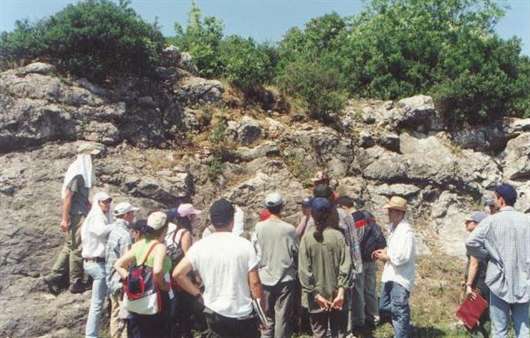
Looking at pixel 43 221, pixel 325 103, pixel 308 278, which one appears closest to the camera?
pixel 308 278

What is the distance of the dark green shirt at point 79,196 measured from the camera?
344 inches

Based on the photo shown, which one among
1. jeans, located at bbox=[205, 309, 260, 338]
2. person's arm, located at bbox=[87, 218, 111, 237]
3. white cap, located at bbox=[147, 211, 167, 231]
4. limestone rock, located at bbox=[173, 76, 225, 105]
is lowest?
jeans, located at bbox=[205, 309, 260, 338]

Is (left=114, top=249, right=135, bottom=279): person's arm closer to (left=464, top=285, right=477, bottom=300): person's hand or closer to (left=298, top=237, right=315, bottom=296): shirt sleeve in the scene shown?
(left=298, top=237, right=315, bottom=296): shirt sleeve

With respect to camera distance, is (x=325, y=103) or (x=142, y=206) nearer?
(x=142, y=206)

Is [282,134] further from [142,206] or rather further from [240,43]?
[142,206]

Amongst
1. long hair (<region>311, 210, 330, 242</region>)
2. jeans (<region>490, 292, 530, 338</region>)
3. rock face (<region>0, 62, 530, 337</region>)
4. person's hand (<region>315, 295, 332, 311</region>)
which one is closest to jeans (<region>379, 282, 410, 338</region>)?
person's hand (<region>315, 295, 332, 311</region>)

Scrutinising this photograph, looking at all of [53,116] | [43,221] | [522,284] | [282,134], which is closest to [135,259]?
[522,284]

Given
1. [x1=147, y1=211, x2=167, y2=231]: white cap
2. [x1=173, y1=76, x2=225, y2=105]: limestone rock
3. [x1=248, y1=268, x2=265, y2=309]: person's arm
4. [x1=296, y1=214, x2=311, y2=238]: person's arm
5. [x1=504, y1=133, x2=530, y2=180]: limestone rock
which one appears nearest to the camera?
[x1=248, y1=268, x2=265, y2=309]: person's arm

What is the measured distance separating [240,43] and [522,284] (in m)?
10.6

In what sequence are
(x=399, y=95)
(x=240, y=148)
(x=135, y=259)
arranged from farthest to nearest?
(x=399, y=95)
(x=240, y=148)
(x=135, y=259)

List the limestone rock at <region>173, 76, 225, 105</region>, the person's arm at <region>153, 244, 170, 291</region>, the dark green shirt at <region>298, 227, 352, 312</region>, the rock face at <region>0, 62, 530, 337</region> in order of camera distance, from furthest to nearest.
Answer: the limestone rock at <region>173, 76, 225, 105</region>, the rock face at <region>0, 62, 530, 337</region>, the dark green shirt at <region>298, 227, 352, 312</region>, the person's arm at <region>153, 244, 170, 291</region>

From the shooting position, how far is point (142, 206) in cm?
1081

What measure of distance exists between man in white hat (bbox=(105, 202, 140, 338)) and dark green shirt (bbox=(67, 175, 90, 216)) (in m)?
1.51

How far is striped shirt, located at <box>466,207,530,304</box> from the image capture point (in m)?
5.88
